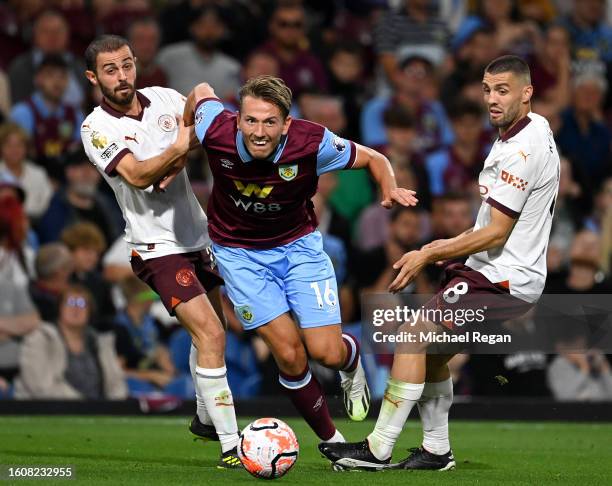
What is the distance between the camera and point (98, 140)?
8812 millimetres

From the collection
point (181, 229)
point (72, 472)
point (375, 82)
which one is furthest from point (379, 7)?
point (72, 472)

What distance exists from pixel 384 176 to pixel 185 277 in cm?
144

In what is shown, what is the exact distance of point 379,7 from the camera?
1755cm

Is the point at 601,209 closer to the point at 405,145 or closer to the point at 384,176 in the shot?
the point at 405,145

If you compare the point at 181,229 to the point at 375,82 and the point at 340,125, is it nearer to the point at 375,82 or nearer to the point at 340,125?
the point at 340,125

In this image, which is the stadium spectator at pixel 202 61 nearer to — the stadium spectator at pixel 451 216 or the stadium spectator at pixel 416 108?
the stadium spectator at pixel 416 108

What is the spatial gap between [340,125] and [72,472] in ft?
26.0

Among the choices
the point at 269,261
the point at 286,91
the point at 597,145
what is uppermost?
the point at 286,91

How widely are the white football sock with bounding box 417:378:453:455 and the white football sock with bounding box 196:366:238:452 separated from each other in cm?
117

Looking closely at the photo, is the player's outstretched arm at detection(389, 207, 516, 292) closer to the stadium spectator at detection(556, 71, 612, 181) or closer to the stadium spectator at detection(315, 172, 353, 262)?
the stadium spectator at detection(315, 172, 353, 262)

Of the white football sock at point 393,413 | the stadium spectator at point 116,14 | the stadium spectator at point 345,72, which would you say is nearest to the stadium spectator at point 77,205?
the stadium spectator at point 116,14

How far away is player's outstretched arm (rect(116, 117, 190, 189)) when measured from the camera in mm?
8391

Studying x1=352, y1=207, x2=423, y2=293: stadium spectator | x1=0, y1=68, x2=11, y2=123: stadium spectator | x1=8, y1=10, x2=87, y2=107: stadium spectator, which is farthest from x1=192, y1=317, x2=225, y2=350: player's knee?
x1=0, y1=68, x2=11, y2=123: stadium spectator

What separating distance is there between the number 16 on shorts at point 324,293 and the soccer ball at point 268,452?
105 cm
